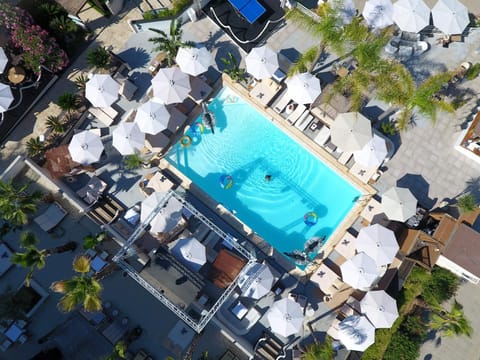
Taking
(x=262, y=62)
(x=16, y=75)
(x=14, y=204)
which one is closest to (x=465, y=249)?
(x=262, y=62)

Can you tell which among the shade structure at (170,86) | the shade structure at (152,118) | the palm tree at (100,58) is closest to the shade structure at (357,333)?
the shade structure at (152,118)

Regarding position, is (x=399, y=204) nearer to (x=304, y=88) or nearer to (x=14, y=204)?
(x=304, y=88)

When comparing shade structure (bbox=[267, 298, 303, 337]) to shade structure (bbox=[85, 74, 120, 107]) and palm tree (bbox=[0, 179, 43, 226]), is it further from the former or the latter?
shade structure (bbox=[85, 74, 120, 107])

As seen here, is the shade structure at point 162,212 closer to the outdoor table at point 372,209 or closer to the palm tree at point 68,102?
the palm tree at point 68,102

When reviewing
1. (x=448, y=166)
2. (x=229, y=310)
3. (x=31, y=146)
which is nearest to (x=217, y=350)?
(x=229, y=310)

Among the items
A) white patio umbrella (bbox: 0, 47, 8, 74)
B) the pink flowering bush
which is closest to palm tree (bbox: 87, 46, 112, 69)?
the pink flowering bush

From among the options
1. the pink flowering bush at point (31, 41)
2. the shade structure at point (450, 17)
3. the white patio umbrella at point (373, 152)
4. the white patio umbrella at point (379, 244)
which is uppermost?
the shade structure at point (450, 17)
